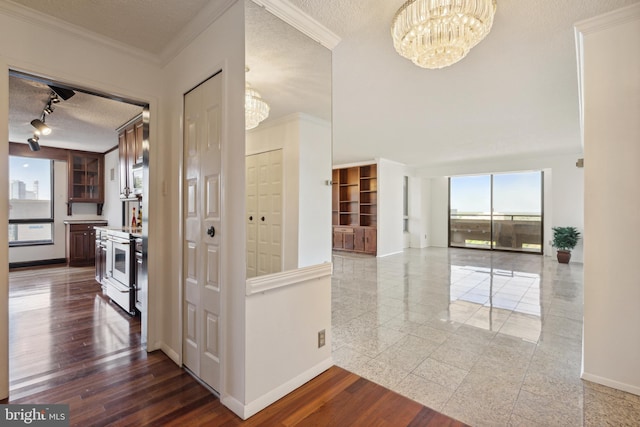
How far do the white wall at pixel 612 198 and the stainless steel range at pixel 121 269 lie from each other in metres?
4.30

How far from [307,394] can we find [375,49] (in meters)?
2.71

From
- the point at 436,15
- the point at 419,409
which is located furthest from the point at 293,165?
the point at 419,409

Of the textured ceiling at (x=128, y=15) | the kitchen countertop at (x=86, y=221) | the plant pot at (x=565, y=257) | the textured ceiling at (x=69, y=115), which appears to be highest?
the textured ceiling at (x=69, y=115)

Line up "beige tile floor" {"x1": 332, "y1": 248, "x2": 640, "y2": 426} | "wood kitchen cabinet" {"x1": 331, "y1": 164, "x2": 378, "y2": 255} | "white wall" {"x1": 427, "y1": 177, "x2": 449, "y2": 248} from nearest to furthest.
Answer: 1. "beige tile floor" {"x1": 332, "y1": 248, "x2": 640, "y2": 426}
2. "wood kitchen cabinet" {"x1": 331, "y1": 164, "x2": 378, "y2": 255}
3. "white wall" {"x1": 427, "y1": 177, "x2": 449, "y2": 248}

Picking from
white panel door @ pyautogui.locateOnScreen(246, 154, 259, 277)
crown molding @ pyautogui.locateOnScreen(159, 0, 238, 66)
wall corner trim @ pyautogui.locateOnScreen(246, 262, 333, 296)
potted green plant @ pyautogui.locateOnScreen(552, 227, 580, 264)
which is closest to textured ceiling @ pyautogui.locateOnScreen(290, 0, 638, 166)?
crown molding @ pyautogui.locateOnScreen(159, 0, 238, 66)

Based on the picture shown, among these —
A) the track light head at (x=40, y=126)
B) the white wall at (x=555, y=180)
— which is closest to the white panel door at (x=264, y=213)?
the track light head at (x=40, y=126)

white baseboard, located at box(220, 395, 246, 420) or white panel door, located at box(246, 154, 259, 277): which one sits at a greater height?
white panel door, located at box(246, 154, 259, 277)

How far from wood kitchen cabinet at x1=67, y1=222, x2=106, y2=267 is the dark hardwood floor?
3.71m

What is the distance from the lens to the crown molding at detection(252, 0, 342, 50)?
1842 mm

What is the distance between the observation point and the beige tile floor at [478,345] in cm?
183

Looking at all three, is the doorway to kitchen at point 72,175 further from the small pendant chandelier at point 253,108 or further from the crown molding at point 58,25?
the small pendant chandelier at point 253,108

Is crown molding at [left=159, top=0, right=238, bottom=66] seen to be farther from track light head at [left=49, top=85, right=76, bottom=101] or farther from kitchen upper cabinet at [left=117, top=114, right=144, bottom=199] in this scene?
kitchen upper cabinet at [left=117, top=114, right=144, bottom=199]

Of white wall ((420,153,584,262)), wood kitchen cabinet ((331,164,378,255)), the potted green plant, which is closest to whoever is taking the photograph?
the potted green plant

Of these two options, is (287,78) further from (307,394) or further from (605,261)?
(605,261)
